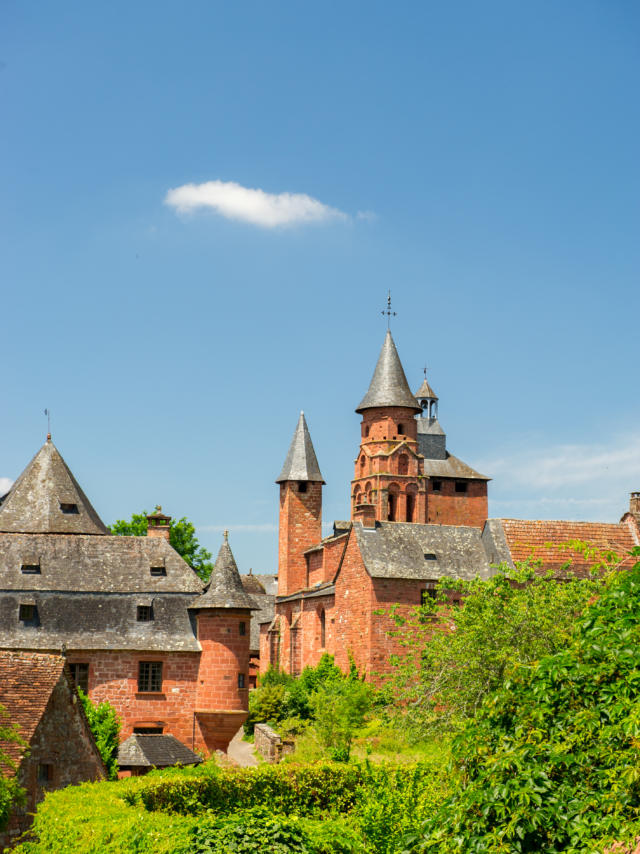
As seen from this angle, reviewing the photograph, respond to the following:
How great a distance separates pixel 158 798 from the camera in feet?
77.1

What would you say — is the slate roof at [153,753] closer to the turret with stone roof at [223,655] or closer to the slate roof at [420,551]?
the turret with stone roof at [223,655]

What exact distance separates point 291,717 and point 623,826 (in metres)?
40.1

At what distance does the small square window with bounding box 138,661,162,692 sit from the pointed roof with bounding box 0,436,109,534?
10353 mm

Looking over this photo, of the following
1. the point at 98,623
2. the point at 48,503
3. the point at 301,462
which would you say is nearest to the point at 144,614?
the point at 98,623

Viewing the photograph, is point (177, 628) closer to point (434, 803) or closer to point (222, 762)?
point (222, 762)

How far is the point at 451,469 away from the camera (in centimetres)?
7912

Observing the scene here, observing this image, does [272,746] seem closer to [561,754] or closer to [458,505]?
[561,754]

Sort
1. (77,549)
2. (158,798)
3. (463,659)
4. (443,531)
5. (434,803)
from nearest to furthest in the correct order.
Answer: (434,803), (158,798), (463,659), (77,549), (443,531)

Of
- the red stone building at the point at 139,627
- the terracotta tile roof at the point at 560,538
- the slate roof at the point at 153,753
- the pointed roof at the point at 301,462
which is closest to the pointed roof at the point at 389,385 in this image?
the pointed roof at the point at 301,462

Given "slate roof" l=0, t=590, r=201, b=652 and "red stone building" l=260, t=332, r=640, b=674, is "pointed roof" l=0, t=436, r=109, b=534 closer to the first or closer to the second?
"slate roof" l=0, t=590, r=201, b=652

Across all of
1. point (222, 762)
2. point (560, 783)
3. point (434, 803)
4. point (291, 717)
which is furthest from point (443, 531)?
point (560, 783)

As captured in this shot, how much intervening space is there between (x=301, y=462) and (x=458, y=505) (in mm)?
15910

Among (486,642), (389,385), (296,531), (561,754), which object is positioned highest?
(389,385)

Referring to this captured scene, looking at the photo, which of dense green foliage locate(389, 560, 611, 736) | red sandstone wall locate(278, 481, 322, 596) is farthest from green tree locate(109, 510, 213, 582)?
dense green foliage locate(389, 560, 611, 736)
